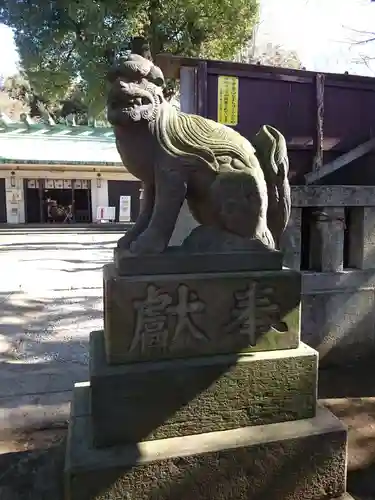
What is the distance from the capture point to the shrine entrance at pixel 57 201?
58.6ft

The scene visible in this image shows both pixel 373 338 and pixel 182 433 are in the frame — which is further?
pixel 373 338

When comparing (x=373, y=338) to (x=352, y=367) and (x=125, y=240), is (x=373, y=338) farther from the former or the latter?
(x=125, y=240)

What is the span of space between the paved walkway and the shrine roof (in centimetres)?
721

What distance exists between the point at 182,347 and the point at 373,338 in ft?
8.49

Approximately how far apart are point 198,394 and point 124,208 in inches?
652

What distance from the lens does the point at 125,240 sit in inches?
80.5

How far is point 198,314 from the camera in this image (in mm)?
1908

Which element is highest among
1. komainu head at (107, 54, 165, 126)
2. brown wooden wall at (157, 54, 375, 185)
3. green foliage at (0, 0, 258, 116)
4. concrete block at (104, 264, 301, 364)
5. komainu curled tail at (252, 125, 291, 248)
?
Answer: green foliage at (0, 0, 258, 116)

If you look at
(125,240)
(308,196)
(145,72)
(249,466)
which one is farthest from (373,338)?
(145,72)

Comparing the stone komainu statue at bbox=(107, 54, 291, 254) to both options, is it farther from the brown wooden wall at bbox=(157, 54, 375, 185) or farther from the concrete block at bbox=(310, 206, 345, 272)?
the brown wooden wall at bbox=(157, 54, 375, 185)

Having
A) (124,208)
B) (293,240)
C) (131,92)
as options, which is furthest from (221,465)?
(124,208)

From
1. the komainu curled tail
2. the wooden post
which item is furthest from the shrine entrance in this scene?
the komainu curled tail

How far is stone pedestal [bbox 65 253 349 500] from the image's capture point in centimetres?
179

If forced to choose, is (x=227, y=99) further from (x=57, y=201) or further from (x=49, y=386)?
(x=57, y=201)
